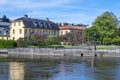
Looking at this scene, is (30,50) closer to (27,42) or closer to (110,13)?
(27,42)

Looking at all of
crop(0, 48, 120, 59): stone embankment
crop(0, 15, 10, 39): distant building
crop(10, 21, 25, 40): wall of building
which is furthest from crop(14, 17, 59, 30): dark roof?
crop(0, 48, 120, 59): stone embankment

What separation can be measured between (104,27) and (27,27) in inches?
1009

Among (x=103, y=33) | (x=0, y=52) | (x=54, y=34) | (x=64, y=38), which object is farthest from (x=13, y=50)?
(x=54, y=34)

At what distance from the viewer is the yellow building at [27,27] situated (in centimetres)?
12219

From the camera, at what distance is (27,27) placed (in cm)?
12212

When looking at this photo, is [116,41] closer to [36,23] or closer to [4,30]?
[36,23]

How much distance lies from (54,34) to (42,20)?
23.0ft

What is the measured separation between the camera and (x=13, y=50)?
82.8 meters

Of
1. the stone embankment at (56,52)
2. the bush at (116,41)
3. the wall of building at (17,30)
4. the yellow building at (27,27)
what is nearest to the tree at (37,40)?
the yellow building at (27,27)

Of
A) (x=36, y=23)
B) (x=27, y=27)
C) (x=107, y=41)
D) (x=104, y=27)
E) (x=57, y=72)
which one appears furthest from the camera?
(x=36, y=23)

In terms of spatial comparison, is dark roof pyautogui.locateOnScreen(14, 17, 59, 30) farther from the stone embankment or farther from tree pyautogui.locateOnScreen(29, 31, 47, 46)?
the stone embankment

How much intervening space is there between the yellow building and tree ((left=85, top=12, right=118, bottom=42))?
1981 centimetres

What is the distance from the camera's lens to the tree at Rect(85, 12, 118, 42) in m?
110

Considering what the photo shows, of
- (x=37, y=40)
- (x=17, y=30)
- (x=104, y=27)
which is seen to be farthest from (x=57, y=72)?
(x=17, y=30)
